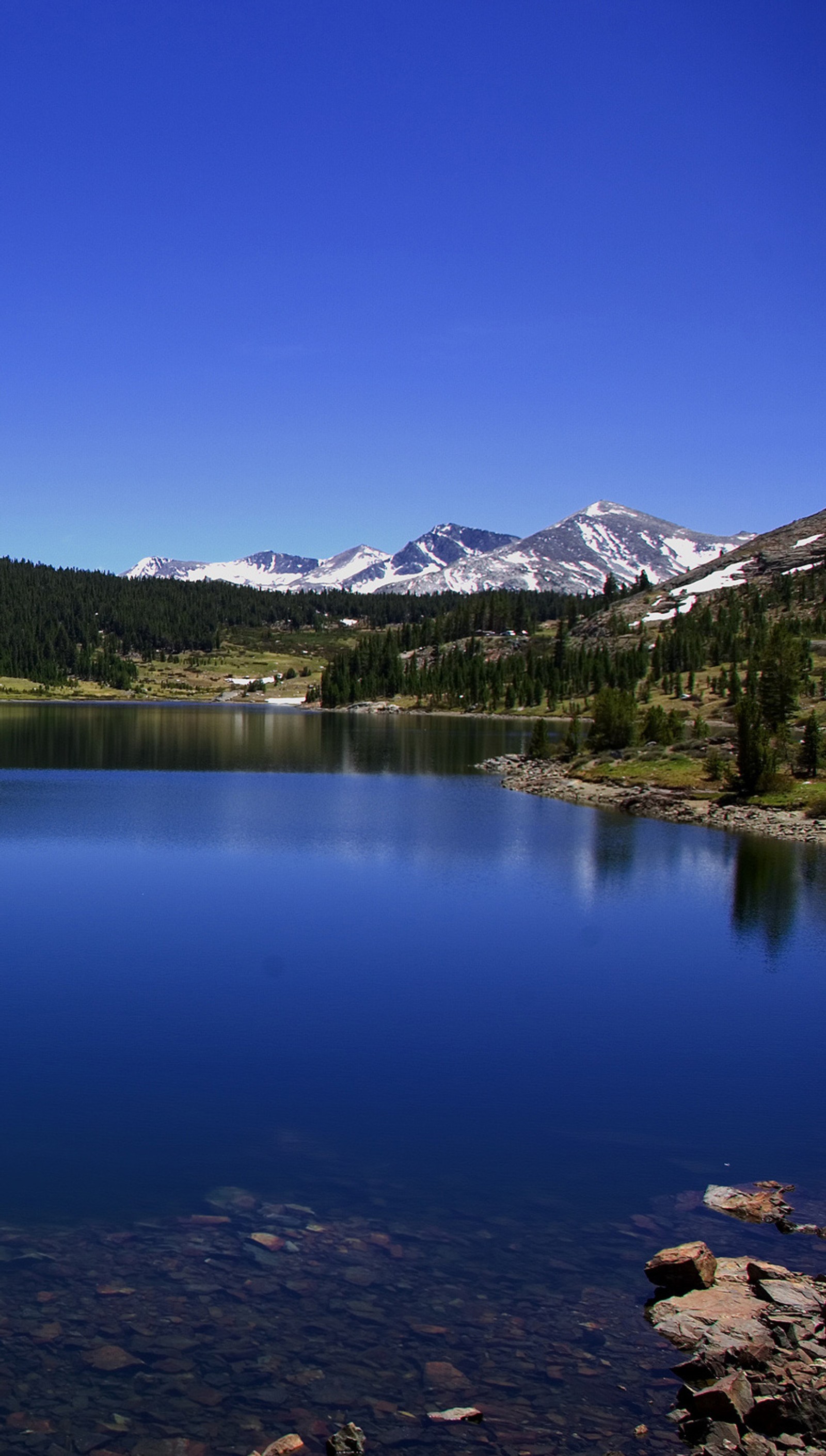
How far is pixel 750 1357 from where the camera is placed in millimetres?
12695

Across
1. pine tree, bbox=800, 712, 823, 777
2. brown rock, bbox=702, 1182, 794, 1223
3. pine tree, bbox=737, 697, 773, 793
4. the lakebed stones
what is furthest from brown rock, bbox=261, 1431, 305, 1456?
pine tree, bbox=800, 712, 823, 777

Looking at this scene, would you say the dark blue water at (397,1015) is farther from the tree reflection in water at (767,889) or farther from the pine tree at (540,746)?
the pine tree at (540,746)

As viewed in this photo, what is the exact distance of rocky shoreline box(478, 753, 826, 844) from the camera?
6363 cm

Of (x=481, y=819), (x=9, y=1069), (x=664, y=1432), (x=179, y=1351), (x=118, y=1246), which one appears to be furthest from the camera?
(x=481, y=819)

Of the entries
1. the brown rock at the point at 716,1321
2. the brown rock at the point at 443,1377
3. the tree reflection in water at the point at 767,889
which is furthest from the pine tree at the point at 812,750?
the brown rock at the point at 443,1377

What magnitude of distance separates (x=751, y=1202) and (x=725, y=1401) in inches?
218

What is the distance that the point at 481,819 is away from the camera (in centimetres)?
6681

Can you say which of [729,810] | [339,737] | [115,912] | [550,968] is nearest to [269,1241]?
[550,968]

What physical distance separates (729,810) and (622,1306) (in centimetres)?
5756

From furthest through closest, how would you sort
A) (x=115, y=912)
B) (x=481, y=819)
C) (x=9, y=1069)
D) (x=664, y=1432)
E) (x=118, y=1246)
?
(x=481, y=819)
(x=115, y=912)
(x=9, y=1069)
(x=118, y=1246)
(x=664, y=1432)

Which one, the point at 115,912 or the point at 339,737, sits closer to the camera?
the point at 115,912

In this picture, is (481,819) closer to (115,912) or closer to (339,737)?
(115,912)

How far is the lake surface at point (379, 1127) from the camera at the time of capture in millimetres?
12742

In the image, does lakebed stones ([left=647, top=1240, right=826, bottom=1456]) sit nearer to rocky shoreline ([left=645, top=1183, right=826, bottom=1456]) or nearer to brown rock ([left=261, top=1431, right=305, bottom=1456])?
rocky shoreline ([left=645, top=1183, right=826, bottom=1456])
